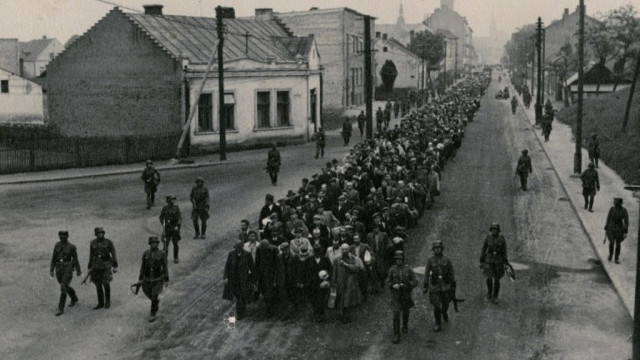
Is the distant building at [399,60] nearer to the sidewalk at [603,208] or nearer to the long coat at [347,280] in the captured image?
the sidewalk at [603,208]

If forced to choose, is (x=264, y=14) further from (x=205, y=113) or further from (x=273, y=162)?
(x=273, y=162)

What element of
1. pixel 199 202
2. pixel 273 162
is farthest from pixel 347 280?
pixel 273 162

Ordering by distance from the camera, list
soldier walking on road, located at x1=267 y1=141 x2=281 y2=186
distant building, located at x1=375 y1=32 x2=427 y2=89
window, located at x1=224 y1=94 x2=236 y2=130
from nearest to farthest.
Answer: soldier walking on road, located at x1=267 y1=141 x2=281 y2=186 → window, located at x1=224 y1=94 x2=236 y2=130 → distant building, located at x1=375 y1=32 x2=427 y2=89

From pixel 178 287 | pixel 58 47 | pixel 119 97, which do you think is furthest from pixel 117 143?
pixel 58 47

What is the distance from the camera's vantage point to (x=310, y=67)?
42281mm

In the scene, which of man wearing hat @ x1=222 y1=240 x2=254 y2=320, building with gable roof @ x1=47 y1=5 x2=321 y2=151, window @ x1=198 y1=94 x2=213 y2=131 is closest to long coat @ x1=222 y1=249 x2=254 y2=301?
man wearing hat @ x1=222 y1=240 x2=254 y2=320

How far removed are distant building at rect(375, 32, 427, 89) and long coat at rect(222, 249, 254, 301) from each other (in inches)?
2900

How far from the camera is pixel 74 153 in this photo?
30672mm

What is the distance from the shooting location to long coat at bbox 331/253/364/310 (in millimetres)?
11867

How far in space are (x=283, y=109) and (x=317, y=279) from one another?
28.6 m

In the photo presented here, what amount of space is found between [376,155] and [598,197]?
24.4 feet

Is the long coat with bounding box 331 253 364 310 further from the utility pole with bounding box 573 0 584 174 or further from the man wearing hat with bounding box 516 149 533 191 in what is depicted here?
the utility pole with bounding box 573 0 584 174

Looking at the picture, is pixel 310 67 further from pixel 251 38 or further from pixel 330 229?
pixel 330 229

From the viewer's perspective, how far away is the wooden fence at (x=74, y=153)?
96.0 ft
